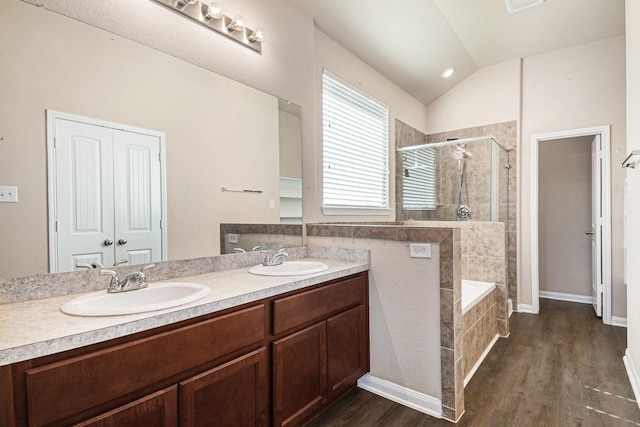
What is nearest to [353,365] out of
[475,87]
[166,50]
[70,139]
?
[70,139]

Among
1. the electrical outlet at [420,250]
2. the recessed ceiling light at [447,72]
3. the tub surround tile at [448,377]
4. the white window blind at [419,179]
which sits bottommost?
the tub surround tile at [448,377]

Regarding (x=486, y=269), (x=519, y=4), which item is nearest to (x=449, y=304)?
(x=486, y=269)

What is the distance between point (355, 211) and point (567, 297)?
3.42 metres

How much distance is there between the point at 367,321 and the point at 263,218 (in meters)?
1.01

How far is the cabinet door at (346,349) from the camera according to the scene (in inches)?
75.3

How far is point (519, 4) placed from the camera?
2893 mm

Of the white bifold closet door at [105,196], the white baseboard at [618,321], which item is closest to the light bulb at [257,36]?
the white bifold closet door at [105,196]

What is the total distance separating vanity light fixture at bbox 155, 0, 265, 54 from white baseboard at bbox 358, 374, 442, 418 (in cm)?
239

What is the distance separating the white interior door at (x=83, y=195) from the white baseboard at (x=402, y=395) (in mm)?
1747

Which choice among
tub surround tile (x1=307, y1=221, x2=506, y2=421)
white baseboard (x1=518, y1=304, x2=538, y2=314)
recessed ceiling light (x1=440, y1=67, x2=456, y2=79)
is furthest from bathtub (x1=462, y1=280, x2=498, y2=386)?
recessed ceiling light (x1=440, y1=67, x2=456, y2=79)

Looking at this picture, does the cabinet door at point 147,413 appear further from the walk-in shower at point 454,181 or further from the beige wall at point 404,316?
the walk-in shower at point 454,181

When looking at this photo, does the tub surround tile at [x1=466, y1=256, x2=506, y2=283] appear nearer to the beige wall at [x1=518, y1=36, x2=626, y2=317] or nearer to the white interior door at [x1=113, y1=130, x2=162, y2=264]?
the beige wall at [x1=518, y1=36, x2=626, y2=317]

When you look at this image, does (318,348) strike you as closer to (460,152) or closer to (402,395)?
(402,395)

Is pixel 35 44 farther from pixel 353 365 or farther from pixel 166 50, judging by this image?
pixel 353 365
